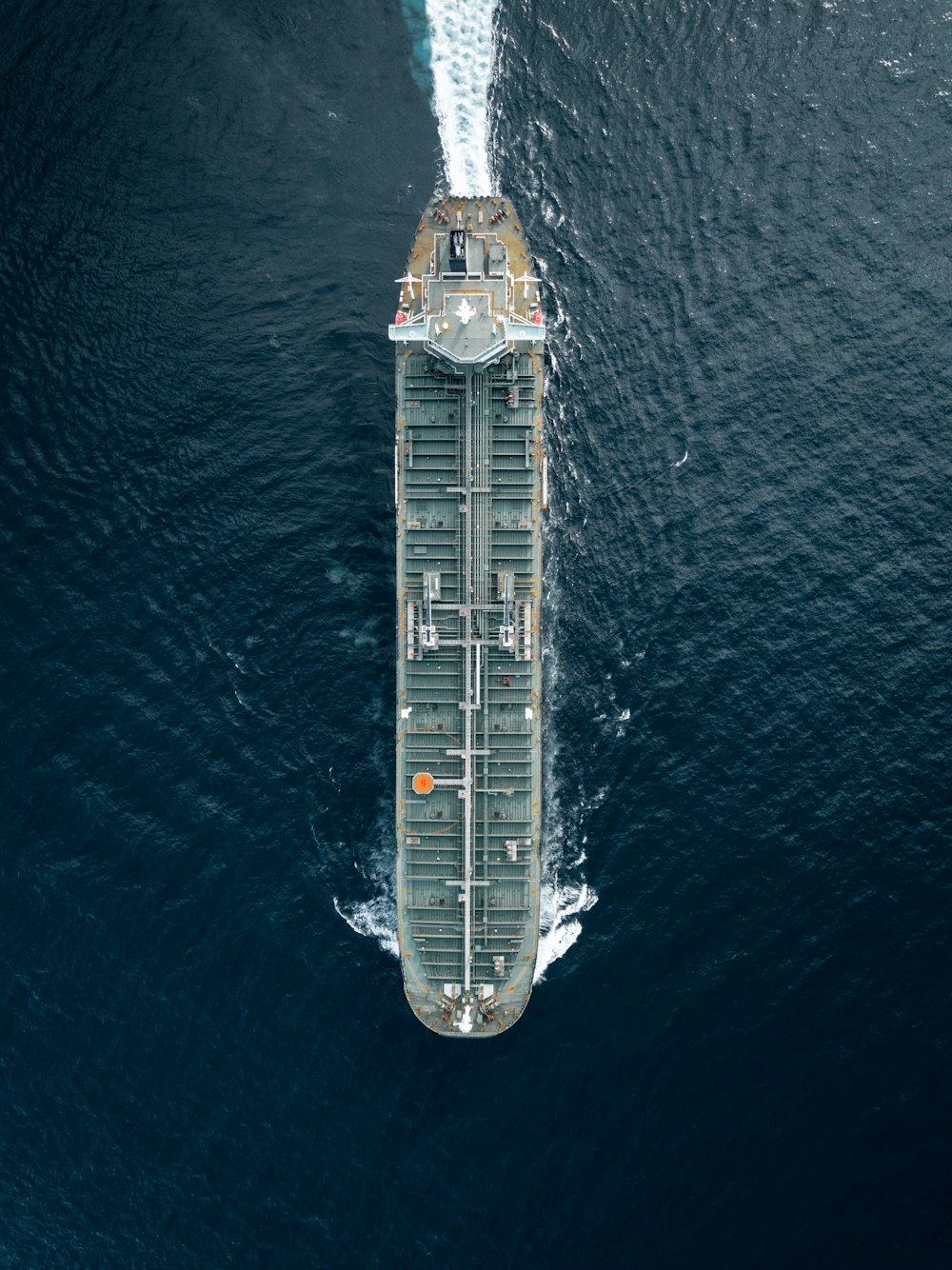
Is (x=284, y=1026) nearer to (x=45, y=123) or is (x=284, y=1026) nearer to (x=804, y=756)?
(x=804, y=756)

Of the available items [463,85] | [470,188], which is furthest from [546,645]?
[463,85]

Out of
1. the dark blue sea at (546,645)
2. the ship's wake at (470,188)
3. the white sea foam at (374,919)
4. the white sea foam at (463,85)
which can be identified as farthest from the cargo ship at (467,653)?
the white sea foam at (463,85)

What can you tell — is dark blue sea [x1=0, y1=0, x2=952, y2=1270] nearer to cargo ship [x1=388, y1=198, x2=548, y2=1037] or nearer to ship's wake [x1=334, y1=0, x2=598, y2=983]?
ship's wake [x1=334, y1=0, x2=598, y2=983]

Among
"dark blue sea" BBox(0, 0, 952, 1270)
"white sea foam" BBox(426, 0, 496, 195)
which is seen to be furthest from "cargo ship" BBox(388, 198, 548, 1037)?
"white sea foam" BBox(426, 0, 496, 195)

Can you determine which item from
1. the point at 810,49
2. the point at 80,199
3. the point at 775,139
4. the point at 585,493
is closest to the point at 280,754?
the point at 585,493

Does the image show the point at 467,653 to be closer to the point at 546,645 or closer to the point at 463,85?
the point at 546,645

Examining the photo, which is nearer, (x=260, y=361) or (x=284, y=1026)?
(x=284, y=1026)
